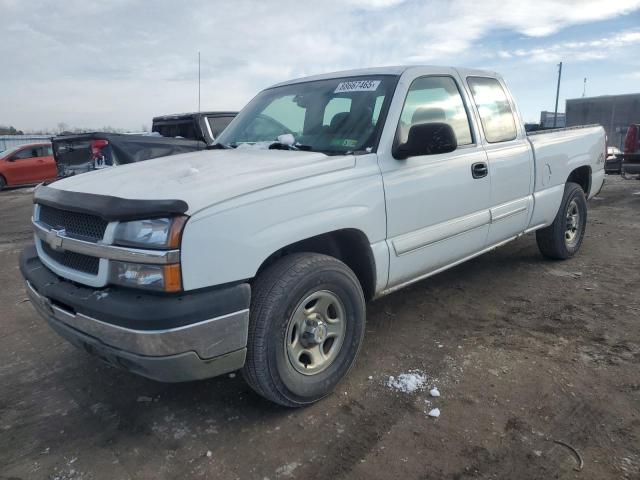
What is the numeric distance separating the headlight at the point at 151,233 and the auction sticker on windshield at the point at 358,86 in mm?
1863

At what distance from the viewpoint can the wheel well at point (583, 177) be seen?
5.75 metres

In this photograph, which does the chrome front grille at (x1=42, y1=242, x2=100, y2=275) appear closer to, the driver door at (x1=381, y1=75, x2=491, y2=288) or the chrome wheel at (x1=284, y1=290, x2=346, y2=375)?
the chrome wheel at (x1=284, y1=290, x2=346, y2=375)

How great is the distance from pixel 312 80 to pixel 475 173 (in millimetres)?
1498

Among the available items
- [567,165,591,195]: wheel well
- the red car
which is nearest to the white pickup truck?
[567,165,591,195]: wheel well

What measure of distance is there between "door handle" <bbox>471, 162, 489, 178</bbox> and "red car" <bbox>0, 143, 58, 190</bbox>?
628 inches

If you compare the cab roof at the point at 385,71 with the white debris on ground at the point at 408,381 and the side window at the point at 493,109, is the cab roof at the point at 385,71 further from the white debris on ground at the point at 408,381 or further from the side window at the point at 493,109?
the white debris on ground at the point at 408,381

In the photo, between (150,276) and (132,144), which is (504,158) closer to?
(150,276)

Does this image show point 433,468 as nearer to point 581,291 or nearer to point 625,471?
point 625,471

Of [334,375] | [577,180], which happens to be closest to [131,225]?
[334,375]

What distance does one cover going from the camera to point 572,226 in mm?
5703

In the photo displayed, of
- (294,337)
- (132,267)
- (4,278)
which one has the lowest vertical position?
(4,278)

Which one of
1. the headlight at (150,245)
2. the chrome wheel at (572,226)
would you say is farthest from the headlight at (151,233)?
the chrome wheel at (572,226)

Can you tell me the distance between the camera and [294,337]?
2822mm

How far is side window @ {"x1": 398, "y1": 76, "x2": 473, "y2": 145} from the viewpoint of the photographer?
3490mm
